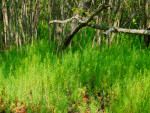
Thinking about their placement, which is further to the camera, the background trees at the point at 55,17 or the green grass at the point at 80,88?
the background trees at the point at 55,17

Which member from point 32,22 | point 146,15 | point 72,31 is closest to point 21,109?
point 72,31

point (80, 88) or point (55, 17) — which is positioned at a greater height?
point (55, 17)

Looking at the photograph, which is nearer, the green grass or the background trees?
the green grass

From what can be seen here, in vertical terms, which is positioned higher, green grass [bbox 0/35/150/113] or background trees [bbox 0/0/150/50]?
background trees [bbox 0/0/150/50]

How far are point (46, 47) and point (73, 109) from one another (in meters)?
2.59

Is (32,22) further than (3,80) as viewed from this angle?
Yes

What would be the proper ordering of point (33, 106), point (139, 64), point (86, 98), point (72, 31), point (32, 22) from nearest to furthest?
point (33, 106), point (86, 98), point (139, 64), point (72, 31), point (32, 22)

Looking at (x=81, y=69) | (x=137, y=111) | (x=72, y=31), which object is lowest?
(x=137, y=111)

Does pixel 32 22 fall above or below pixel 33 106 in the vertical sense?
above

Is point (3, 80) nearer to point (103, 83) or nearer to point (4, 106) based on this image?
point (4, 106)

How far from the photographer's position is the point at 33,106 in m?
2.43

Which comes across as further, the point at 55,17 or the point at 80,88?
the point at 55,17

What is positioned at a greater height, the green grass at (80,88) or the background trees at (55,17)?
the background trees at (55,17)

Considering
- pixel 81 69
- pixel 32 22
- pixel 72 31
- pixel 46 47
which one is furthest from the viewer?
pixel 32 22
